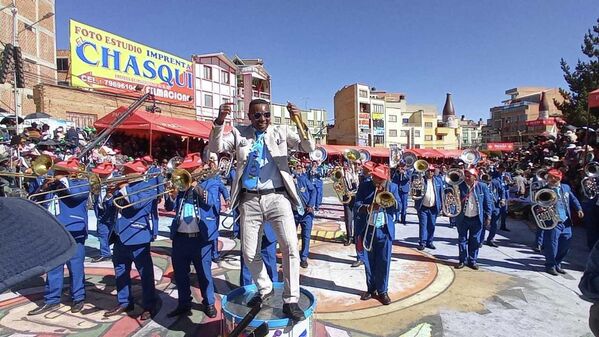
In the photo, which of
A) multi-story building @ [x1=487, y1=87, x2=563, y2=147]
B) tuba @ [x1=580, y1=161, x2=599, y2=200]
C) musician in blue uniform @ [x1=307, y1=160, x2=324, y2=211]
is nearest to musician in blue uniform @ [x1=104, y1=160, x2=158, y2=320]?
musician in blue uniform @ [x1=307, y1=160, x2=324, y2=211]

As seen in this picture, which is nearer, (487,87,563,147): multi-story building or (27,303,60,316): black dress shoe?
(27,303,60,316): black dress shoe

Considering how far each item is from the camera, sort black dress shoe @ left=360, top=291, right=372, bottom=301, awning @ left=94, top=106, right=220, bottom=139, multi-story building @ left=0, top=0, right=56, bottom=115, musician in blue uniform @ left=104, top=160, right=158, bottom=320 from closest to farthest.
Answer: musician in blue uniform @ left=104, top=160, right=158, bottom=320
black dress shoe @ left=360, top=291, right=372, bottom=301
awning @ left=94, top=106, right=220, bottom=139
multi-story building @ left=0, top=0, right=56, bottom=115

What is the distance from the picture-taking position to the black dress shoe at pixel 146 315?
502 cm

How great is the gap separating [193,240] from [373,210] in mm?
2787

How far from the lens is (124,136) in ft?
60.8

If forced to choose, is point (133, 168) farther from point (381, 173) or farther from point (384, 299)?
point (384, 299)

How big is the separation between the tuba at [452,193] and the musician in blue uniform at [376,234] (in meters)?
2.87

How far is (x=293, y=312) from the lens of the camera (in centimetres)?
348

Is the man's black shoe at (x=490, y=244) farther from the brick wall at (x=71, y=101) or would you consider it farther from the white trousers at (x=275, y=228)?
the brick wall at (x=71, y=101)

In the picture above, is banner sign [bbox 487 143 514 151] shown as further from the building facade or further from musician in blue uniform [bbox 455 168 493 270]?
musician in blue uniform [bbox 455 168 493 270]

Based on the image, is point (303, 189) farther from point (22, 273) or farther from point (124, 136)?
point (124, 136)

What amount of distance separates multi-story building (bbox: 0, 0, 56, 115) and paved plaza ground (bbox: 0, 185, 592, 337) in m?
23.7

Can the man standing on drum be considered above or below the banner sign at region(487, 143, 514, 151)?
below

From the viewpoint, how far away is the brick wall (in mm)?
19453
